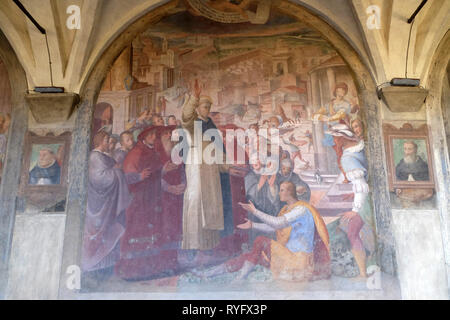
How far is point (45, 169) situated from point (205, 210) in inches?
114

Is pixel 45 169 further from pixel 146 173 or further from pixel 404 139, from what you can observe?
pixel 404 139

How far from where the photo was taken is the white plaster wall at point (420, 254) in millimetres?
7648

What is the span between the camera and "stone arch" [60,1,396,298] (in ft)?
26.0

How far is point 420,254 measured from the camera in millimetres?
7809

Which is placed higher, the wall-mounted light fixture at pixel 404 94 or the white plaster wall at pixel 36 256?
the wall-mounted light fixture at pixel 404 94

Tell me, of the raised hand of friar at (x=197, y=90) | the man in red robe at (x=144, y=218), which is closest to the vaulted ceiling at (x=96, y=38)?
the man in red robe at (x=144, y=218)

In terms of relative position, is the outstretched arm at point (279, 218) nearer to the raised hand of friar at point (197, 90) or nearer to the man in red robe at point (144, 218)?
the man in red robe at point (144, 218)

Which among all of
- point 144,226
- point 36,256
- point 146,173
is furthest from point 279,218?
point 36,256

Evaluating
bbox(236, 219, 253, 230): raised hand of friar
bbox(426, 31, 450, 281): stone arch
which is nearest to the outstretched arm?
bbox(236, 219, 253, 230): raised hand of friar

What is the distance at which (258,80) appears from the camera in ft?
29.9

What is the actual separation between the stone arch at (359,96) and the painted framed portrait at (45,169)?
6.6 inches

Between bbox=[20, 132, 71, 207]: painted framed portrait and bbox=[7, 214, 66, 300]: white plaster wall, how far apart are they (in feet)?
1.18

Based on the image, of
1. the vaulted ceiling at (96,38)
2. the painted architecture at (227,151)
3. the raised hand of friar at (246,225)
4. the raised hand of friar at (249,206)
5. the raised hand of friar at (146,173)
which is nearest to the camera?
the painted architecture at (227,151)

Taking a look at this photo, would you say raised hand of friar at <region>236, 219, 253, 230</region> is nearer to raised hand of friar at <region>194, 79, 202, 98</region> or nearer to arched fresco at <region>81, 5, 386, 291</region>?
arched fresco at <region>81, 5, 386, 291</region>
